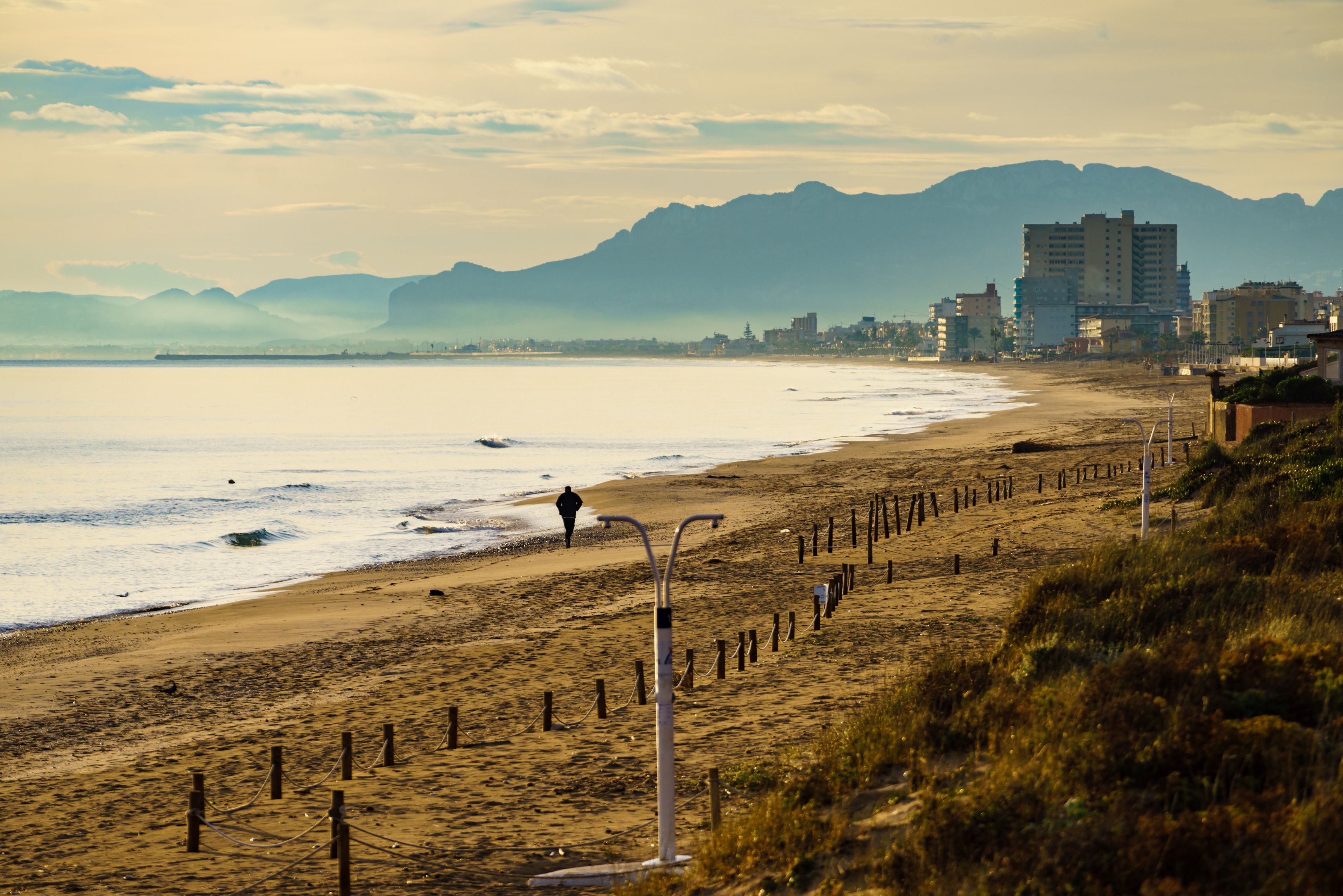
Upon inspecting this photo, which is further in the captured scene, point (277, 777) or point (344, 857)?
point (277, 777)

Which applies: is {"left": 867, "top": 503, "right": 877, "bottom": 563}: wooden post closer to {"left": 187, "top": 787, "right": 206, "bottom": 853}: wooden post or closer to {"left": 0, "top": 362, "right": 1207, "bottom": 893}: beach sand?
{"left": 0, "top": 362, "right": 1207, "bottom": 893}: beach sand

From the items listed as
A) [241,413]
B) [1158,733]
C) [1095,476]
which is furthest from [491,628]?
[241,413]

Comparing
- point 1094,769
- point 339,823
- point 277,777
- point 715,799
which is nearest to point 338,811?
point 339,823

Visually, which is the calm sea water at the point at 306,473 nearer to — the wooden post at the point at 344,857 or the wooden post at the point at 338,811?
the wooden post at the point at 338,811

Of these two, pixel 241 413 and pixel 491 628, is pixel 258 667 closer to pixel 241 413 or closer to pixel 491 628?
pixel 491 628

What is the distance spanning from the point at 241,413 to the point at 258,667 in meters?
130

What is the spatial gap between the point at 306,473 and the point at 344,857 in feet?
206

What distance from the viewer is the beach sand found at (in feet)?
44.0

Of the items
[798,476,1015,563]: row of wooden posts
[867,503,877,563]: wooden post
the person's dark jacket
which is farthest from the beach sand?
the person's dark jacket

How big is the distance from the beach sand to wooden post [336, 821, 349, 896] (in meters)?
0.68

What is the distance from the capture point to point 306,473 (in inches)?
2783

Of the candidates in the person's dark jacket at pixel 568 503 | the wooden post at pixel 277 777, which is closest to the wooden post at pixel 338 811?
the wooden post at pixel 277 777

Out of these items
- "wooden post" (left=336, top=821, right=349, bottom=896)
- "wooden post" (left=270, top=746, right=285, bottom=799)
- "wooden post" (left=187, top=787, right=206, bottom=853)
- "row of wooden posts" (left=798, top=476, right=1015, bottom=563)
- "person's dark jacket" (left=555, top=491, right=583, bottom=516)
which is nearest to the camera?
"wooden post" (left=336, top=821, right=349, bottom=896)

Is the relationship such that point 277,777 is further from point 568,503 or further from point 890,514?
point 890,514
